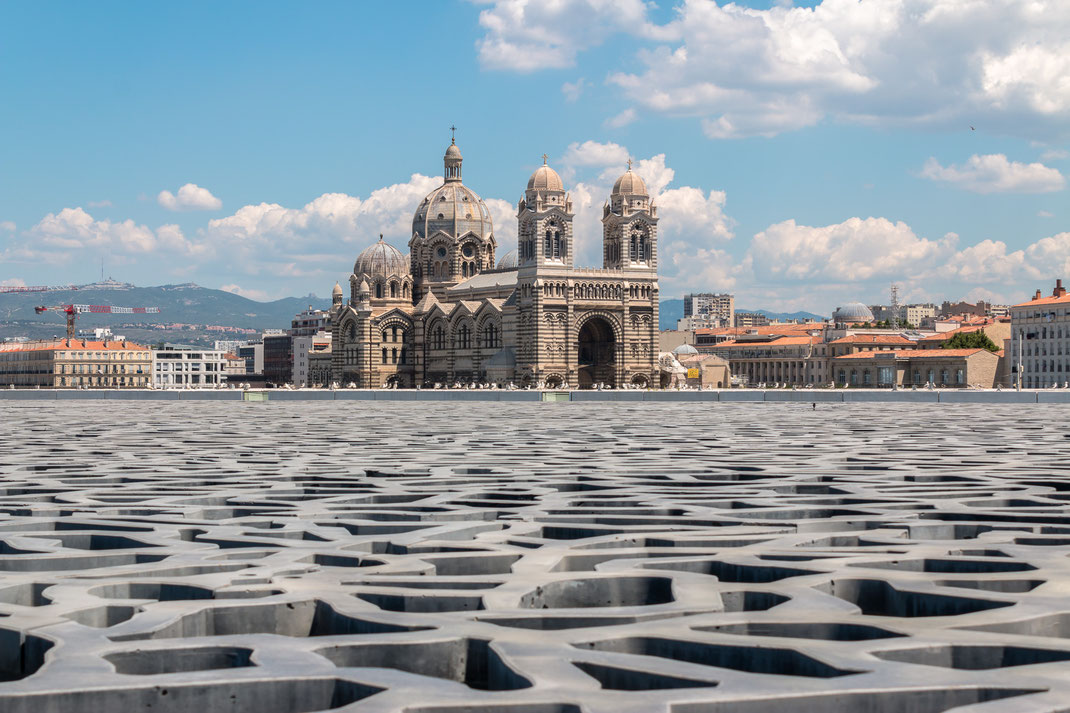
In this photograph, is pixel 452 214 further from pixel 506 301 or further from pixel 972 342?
pixel 972 342

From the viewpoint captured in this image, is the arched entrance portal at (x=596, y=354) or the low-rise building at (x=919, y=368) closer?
the arched entrance portal at (x=596, y=354)

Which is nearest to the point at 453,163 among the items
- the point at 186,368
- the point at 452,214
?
the point at 452,214

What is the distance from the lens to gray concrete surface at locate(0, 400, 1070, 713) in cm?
670

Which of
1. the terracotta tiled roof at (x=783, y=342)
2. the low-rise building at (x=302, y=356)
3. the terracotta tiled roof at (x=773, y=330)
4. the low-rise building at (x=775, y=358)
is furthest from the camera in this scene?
the low-rise building at (x=302, y=356)

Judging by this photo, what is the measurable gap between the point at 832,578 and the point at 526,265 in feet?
326

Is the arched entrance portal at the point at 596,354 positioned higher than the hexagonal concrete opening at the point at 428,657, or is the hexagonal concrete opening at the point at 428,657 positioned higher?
the arched entrance portal at the point at 596,354

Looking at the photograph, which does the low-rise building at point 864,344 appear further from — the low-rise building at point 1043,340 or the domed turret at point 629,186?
the domed turret at point 629,186

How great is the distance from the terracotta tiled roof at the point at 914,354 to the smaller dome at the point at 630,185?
33501 millimetres

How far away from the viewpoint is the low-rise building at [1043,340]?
387 ft

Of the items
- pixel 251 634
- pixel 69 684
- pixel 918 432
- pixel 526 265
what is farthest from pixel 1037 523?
pixel 526 265

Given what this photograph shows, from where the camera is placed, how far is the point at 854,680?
6.65 m

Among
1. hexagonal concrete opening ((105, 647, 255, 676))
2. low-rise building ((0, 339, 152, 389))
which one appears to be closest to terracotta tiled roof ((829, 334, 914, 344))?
low-rise building ((0, 339, 152, 389))

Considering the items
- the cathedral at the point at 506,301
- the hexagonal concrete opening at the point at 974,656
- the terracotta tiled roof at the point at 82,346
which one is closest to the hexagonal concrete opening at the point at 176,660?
the hexagonal concrete opening at the point at 974,656

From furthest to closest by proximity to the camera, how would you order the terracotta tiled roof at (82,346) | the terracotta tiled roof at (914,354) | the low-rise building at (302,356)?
the low-rise building at (302,356) → the terracotta tiled roof at (82,346) → the terracotta tiled roof at (914,354)
